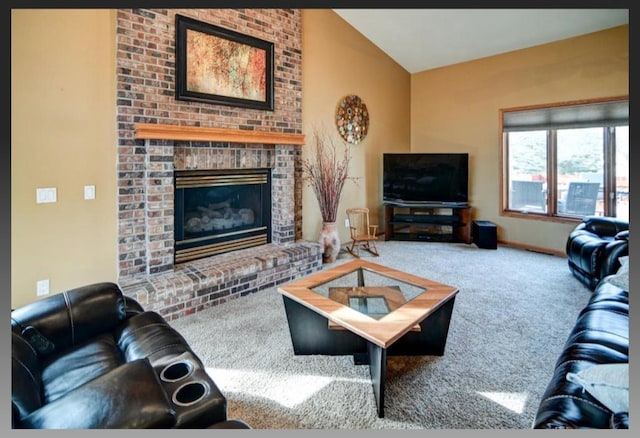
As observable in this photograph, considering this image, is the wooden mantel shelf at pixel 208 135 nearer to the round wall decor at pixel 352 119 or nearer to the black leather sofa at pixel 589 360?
the round wall decor at pixel 352 119

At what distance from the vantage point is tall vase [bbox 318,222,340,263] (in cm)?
461

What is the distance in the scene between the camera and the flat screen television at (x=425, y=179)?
5711mm

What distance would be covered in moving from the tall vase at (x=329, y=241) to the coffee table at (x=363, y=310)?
1931mm

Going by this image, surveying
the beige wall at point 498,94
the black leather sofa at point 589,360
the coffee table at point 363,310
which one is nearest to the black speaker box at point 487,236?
the beige wall at point 498,94

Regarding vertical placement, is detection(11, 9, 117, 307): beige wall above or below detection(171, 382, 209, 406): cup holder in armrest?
above

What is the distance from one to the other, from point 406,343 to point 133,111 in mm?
2838

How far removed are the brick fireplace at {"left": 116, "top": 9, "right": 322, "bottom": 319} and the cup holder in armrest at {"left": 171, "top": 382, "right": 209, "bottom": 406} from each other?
6.12ft

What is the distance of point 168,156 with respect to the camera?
329cm

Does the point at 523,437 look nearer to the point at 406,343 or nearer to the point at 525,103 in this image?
the point at 406,343

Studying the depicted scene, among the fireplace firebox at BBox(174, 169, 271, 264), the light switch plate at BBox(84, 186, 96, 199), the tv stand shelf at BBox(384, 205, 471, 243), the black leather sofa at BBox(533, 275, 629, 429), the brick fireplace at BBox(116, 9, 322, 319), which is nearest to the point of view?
the black leather sofa at BBox(533, 275, 629, 429)

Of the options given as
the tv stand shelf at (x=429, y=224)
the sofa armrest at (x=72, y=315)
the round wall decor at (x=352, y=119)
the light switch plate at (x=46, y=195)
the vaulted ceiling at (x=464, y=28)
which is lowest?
the sofa armrest at (x=72, y=315)

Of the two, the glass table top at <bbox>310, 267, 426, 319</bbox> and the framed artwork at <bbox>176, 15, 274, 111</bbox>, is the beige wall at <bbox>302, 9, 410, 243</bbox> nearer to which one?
the framed artwork at <bbox>176, 15, 274, 111</bbox>

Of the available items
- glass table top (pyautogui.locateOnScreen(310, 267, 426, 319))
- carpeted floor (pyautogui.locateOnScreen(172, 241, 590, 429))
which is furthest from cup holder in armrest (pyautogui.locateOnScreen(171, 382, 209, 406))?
glass table top (pyautogui.locateOnScreen(310, 267, 426, 319))

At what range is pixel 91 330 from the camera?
69.7 inches
